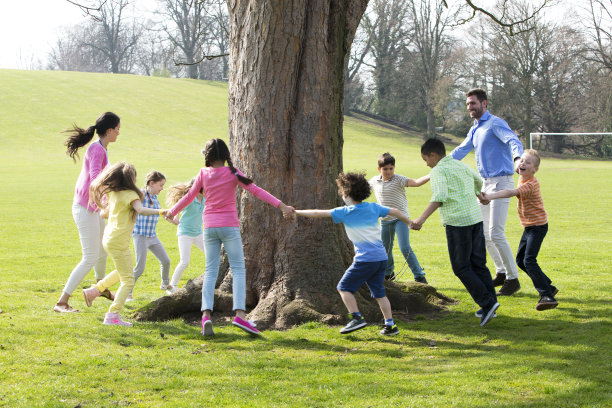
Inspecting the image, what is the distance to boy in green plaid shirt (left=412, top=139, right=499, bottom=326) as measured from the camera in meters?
6.26

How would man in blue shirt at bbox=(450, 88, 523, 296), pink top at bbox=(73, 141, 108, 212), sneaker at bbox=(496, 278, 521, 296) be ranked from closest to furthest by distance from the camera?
pink top at bbox=(73, 141, 108, 212)
man in blue shirt at bbox=(450, 88, 523, 296)
sneaker at bbox=(496, 278, 521, 296)

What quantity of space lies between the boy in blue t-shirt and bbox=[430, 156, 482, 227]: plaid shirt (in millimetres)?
601

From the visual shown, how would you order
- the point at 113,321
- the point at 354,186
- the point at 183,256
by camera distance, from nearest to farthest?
the point at 354,186
the point at 113,321
the point at 183,256

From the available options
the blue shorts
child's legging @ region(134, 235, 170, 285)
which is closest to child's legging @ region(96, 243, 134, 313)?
child's legging @ region(134, 235, 170, 285)

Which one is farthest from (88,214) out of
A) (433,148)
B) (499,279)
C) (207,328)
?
(499,279)

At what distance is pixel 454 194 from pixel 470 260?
0.70 m

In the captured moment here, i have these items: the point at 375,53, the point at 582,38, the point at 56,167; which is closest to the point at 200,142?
the point at 56,167

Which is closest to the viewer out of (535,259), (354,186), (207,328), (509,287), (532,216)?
(354,186)

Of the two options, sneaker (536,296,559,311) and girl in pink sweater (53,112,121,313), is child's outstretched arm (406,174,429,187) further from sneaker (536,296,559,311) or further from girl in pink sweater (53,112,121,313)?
girl in pink sweater (53,112,121,313)

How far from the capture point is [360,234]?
5879mm

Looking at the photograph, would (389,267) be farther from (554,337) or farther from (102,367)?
(102,367)

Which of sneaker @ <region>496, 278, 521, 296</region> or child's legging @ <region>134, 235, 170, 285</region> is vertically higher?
child's legging @ <region>134, 235, 170, 285</region>

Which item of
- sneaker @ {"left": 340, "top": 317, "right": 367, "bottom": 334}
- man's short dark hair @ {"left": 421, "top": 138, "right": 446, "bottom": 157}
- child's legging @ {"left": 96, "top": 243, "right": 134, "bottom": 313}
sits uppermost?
man's short dark hair @ {"left": 421, "top": 138, "right": 446, "bottom": 157}

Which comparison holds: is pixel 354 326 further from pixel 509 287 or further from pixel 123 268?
pixel 509 287
